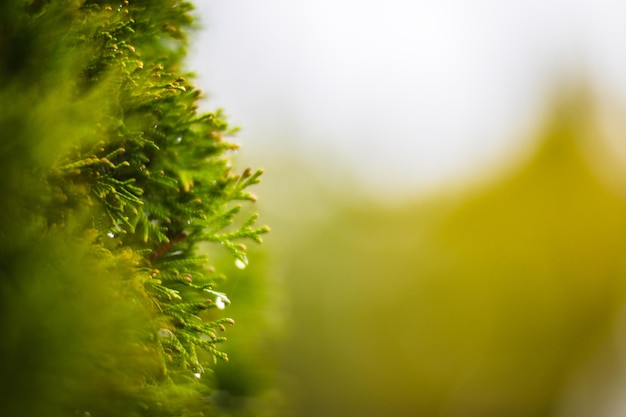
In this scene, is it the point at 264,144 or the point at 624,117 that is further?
the point at 264,144

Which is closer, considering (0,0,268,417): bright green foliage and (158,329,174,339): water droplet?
(0,0,268,417): bright green foliage

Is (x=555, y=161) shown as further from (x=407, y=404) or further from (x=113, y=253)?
(x=113, y=253)

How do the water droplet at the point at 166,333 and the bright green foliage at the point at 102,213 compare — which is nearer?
the bright green foliage at the point at 102,213

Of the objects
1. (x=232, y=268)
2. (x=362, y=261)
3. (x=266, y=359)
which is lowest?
(x=266, y=359)

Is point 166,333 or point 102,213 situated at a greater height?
point 102,213

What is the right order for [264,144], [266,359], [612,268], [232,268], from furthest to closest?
[264,144] < [612,268] < [266,359] < [232,268]

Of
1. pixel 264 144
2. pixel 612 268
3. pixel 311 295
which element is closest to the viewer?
pixel 612 268

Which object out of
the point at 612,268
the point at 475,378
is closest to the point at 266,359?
the point at 475,378

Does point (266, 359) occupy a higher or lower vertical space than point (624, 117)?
lower
